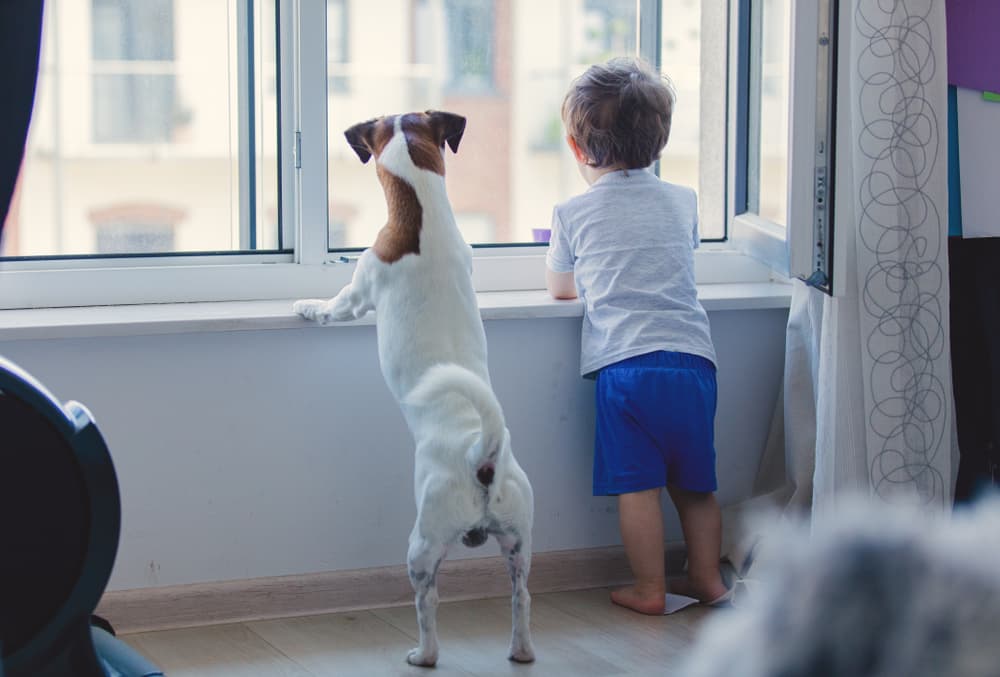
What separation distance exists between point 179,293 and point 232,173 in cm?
26

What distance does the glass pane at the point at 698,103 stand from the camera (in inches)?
108

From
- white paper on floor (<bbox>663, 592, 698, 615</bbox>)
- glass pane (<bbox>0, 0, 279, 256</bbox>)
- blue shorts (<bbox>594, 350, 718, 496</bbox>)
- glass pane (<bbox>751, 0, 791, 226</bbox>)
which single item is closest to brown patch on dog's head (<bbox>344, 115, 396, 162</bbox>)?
glass pane (<bbox>0, 0, 279, 256</bbox>)

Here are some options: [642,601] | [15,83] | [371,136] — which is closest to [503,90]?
[371,136]

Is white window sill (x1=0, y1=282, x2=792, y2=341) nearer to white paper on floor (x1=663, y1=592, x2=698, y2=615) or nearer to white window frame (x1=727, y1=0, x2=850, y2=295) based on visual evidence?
white window frame (x1=727, y1=0, x2=850, y2=295)

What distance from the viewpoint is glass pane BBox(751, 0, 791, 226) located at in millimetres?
2367

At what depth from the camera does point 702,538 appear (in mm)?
2416

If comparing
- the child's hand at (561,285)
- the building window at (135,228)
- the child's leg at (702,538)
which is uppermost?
the building window at (135,228)

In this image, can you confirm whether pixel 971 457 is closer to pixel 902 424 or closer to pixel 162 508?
pixel 902 424

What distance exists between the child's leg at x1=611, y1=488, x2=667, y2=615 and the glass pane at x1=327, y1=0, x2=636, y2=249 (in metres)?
0.66

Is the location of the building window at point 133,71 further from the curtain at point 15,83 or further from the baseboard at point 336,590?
the curtain at point 15,83

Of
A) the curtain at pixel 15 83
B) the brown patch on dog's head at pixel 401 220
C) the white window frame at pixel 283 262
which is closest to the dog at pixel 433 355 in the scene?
the brown patch on dog's head at pixel 401 220

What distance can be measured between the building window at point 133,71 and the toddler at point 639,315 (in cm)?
78

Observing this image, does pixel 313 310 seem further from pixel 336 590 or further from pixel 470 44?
pixel 470 44

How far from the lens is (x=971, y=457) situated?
2.30 m
